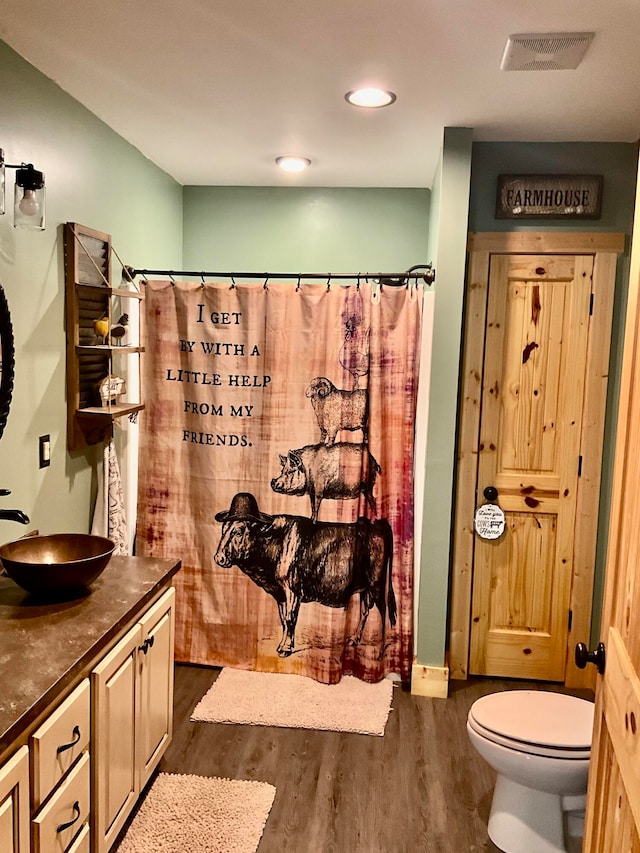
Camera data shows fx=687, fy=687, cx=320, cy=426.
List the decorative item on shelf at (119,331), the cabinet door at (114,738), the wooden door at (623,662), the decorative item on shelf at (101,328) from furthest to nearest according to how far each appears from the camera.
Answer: the decorative item on shelf at (119,331), the decorative item on shelf at (101,328), the cabinet door at (114,738), the wooden door at (623,662)

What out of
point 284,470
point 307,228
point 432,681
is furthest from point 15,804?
point 307,228

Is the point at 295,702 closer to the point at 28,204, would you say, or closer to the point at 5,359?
the point at 5,359

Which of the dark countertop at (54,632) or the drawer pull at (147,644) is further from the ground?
the dark countertop at (54,632)

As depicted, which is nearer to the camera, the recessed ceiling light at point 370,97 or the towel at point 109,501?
the recessed ceiling light at point 370,97

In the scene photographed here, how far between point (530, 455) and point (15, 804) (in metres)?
2.48

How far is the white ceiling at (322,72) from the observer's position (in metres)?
1.92

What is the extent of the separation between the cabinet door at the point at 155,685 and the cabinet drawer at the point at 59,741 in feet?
1.29

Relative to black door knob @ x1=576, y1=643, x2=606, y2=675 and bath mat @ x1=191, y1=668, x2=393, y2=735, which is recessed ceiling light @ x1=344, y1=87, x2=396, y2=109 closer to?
black door knob @ x1=576, y1=643, x2=606, y2=675

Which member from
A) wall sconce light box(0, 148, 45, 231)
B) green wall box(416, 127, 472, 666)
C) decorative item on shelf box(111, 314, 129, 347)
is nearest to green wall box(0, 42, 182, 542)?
wall sconce light box(0, 148, 45, 231)

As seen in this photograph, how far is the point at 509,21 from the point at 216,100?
1.13m

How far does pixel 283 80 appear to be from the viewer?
93.7 inches

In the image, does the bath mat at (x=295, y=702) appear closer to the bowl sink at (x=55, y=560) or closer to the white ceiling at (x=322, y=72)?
the bowl sink at (x=55, y=560)

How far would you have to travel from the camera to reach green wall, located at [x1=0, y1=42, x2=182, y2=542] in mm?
2242

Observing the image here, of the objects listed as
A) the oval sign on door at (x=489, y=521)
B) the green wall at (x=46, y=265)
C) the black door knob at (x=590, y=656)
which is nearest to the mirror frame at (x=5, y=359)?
the green wall at (x=46, y=265)
